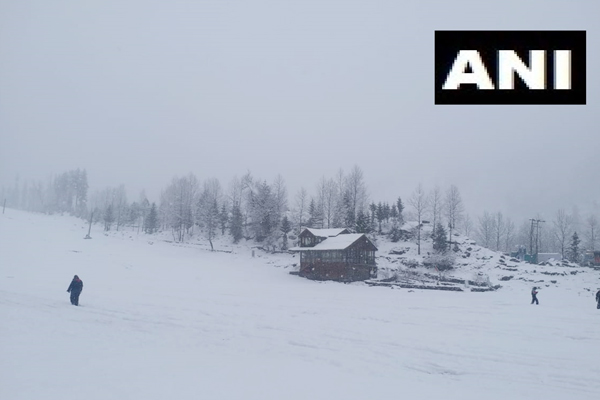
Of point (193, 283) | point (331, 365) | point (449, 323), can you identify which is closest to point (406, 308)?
point (449, 323)

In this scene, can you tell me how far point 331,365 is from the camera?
14.9m

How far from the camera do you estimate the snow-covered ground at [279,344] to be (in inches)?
479

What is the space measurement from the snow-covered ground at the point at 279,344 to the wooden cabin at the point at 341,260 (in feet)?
56.9

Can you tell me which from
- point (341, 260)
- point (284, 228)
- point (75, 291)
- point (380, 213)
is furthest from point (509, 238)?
point (75, 291)

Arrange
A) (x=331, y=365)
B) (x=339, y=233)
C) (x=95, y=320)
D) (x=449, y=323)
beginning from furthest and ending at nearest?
(x=339, y=233), (x=449, y=323), (x=95, y=320), (x=331, y=365)

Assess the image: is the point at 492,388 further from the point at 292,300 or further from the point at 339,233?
the point at 339,233

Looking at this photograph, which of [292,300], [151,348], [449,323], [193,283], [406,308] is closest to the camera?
[151,348]

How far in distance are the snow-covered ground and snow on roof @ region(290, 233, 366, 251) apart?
1789cm

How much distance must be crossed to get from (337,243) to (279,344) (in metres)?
40.1

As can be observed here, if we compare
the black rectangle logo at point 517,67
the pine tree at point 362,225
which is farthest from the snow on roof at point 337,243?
the black rectangle logo at point 517,67

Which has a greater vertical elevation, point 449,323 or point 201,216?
point 201,216

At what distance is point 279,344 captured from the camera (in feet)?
58.5

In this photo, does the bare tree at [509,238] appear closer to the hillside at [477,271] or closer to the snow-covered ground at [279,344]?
the hillside at [477,271]

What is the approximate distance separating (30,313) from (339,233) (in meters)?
47.4
